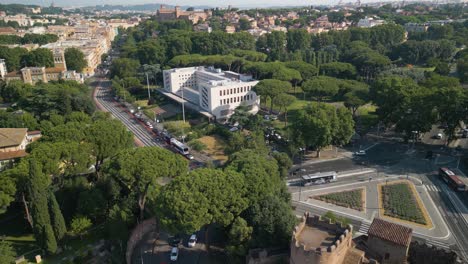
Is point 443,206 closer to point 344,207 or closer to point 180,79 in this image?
point 344,207

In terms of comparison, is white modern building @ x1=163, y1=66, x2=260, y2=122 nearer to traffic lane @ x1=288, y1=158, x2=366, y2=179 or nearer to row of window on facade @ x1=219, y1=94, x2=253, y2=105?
row of window on facade @ x1=219, y1=94, x2=253, y2=105

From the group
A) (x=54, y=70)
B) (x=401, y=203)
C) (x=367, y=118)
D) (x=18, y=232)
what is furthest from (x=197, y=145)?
(x=54, y=70)

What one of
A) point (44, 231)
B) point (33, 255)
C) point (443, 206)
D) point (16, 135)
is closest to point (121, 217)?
point (44, 231)

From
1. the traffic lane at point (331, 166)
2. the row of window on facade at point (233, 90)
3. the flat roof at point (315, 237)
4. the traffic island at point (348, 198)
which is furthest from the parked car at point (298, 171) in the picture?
the row of window on facade at point (233, 90)

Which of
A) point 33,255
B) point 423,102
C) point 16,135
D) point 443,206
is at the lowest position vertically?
point 33,255

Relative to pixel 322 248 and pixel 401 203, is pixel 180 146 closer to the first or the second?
pixel 401 203

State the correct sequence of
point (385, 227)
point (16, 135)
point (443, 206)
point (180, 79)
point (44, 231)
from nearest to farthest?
1. point (385, 227)
2. point (44, 231)
3. point (443, 206)
4. point (16, 135)
5. point (180, 79)

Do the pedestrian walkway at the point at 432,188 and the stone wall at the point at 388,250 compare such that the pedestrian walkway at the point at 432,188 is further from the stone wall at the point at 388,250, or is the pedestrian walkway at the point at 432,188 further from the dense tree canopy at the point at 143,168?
the dense tree canopy at the point at 143,168
